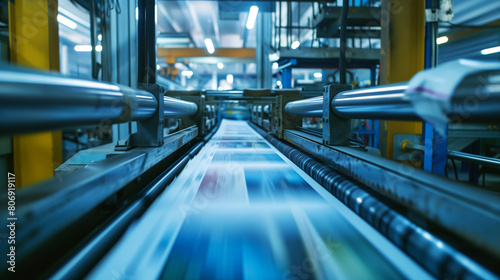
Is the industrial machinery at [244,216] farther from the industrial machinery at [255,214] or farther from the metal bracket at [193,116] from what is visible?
the metal bracket at [193,116]

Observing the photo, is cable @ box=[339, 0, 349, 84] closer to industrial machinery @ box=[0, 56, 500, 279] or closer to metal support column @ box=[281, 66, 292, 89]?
industrial machinery @ box=[0, 56, 500, 279]

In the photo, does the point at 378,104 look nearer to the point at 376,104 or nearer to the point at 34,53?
the point at 376,104

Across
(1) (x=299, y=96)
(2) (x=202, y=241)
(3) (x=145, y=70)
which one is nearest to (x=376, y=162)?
(2) (x=202, y=241)

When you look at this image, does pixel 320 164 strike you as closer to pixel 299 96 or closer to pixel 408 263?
pixel 408 263

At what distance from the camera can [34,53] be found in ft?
6.85

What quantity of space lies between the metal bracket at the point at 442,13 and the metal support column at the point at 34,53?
103 inches

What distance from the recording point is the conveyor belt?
0.54m

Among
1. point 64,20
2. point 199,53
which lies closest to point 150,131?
point 64,20

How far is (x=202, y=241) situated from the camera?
0.66 metres

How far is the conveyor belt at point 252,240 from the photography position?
539 mm

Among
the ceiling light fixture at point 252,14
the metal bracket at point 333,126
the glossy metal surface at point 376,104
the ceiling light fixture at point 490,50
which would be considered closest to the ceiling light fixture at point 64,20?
the ceiling light fixture at point 252,14

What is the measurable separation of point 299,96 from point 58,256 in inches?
79.6

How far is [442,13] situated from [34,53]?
280cm

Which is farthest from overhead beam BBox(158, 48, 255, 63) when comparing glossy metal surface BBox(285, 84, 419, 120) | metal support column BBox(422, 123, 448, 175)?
glossy metal surface BBox(285, 84, 419, 120)
